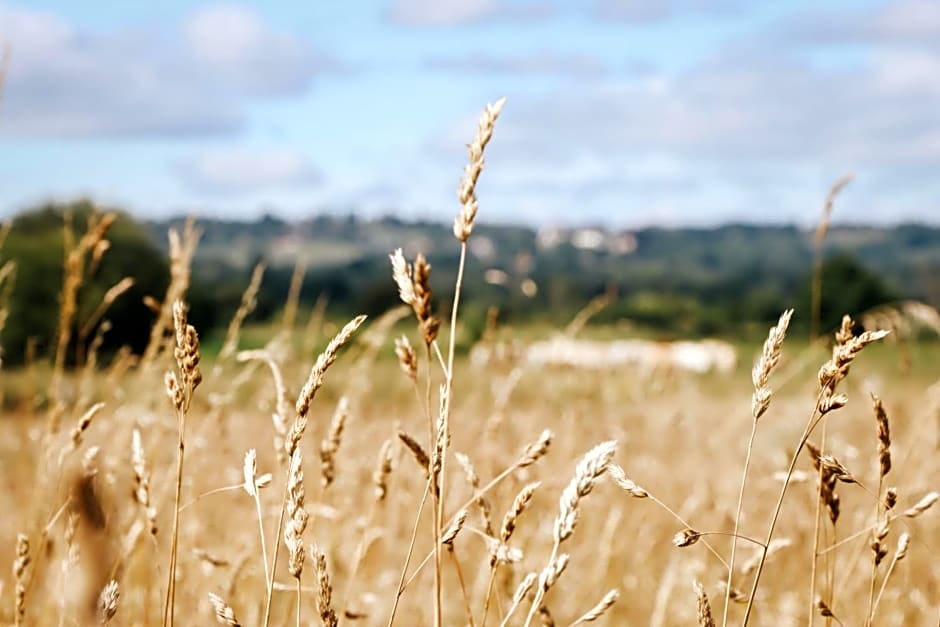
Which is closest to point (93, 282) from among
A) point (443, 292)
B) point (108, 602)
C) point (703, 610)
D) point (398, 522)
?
point (398, 522)

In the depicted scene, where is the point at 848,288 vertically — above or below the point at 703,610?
below

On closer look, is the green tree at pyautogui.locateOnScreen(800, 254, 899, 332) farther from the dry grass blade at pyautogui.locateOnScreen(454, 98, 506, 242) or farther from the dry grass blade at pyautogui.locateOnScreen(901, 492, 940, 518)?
the dry grass blade at pyautogui.locateOnScreen(454, 98, 506, 242)

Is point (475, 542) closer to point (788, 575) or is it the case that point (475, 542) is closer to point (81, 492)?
point (788, 575)

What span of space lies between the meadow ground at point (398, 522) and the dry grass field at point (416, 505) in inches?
0.8

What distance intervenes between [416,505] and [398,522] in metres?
0.36

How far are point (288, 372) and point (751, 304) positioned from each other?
8735 centimetres

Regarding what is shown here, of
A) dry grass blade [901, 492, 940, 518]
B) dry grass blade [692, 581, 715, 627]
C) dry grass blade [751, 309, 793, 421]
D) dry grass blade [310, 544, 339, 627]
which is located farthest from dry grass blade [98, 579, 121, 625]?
dry grass blade [901, 492, 940, 518]

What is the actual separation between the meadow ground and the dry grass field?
0.02m

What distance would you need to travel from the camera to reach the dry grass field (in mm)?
1361

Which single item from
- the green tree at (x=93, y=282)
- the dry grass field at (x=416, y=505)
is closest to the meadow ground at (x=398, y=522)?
the dry grass field at (x=416, y=505)

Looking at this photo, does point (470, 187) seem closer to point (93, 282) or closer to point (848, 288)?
point (93, 282)

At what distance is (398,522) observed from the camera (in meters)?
4.98

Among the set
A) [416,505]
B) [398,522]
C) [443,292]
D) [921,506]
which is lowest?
[443,292]

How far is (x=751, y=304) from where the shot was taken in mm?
88125
